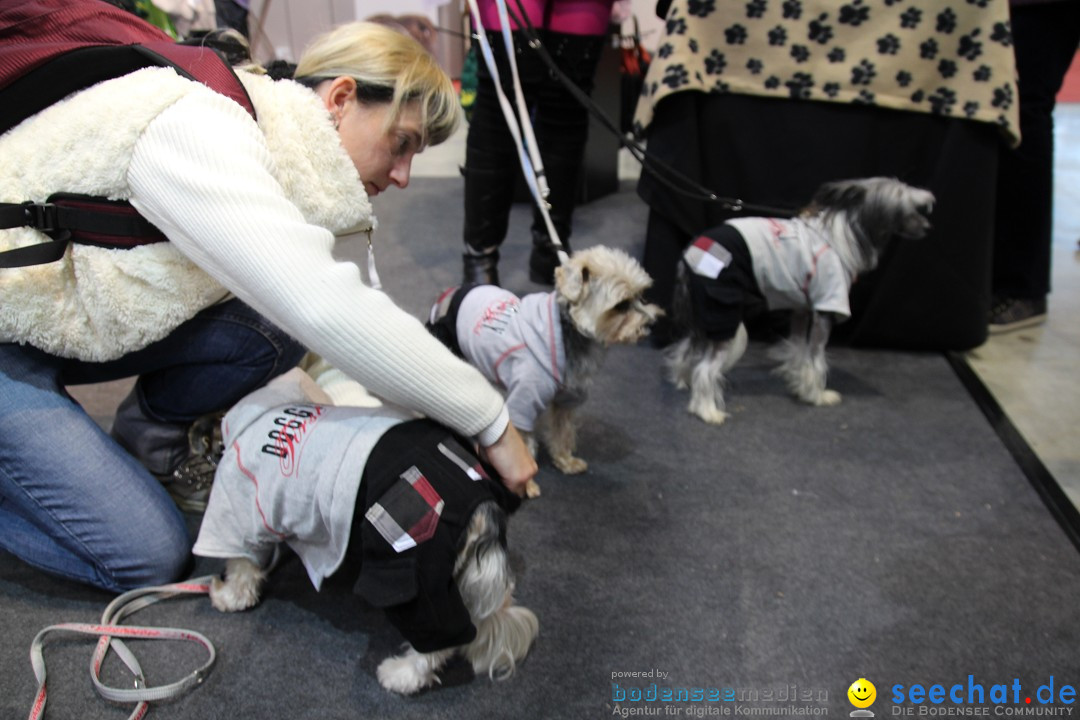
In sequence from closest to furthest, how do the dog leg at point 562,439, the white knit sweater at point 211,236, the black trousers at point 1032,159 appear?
the white knit sweater at point 211,236
the dog leg at point 562,439
the black trousers at point 1032,159

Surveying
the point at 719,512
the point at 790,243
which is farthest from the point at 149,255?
the point at 790,243

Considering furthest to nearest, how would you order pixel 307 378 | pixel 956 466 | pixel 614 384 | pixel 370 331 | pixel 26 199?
pixel 614 384, pixel 956 466, pixel 307 378, pixel 26 199, pixel 370 331

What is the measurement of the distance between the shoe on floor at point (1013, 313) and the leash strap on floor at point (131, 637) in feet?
9.24

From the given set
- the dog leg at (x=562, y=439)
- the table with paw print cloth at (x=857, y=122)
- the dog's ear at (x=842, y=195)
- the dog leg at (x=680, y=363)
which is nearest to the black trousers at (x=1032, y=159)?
the table with paw print cloth at (x=857, y=122)

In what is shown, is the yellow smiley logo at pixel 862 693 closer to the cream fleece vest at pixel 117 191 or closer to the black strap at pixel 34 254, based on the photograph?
the cream fleece vest at pixel 117 191

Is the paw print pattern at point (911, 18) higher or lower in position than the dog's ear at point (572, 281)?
higher

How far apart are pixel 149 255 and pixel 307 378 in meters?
0.42

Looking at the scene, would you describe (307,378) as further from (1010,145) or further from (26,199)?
(1010,145)

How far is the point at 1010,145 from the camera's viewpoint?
88.7 inches

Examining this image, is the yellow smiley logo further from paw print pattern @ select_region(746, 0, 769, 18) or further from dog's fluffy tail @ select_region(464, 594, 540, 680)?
paw print pattern @ select_region(746, 0, 769, 18)

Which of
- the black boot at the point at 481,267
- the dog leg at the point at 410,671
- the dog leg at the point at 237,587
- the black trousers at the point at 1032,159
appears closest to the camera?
the dog leg at the point at 410,671

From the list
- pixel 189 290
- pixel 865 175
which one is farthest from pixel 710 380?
pixel 189 290

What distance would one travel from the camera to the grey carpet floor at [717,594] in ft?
4.28

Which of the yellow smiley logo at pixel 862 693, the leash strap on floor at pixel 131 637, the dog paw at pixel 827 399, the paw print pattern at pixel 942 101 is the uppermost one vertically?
the paw print pattern at pixel 942 101
